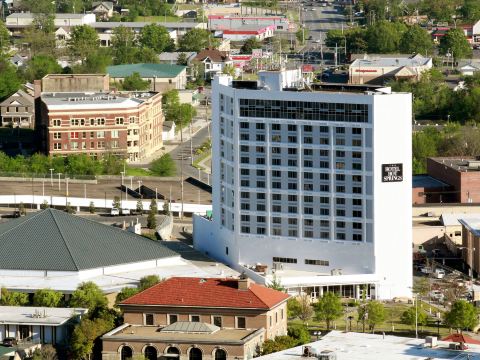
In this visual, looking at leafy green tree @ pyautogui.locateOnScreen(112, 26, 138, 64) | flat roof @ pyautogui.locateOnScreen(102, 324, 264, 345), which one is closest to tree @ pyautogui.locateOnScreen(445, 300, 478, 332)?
flat roof @ pyautogui.locateOnScreen(102, 324, 264, 345)

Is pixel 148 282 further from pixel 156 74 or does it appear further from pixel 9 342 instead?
pixel 156 74

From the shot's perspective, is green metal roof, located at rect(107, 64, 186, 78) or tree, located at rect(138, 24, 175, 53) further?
tree, located at rect(138, 24, 175, 53)

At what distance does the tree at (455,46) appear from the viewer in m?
187

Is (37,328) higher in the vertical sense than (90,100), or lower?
lower

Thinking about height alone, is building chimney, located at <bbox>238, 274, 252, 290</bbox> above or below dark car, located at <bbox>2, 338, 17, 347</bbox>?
above

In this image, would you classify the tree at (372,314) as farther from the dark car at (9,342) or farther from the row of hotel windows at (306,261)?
the dark car at (9,342)

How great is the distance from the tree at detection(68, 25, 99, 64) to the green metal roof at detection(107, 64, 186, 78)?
350 inches

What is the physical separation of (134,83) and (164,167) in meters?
33.0

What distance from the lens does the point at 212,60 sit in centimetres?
17812

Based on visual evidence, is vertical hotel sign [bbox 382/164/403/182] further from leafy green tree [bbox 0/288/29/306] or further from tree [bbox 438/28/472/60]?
tree [bbox 438/28/472/60]

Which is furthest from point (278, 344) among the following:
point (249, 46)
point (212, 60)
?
point (249, 46)

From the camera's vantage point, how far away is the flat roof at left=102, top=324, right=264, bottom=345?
78062 mm

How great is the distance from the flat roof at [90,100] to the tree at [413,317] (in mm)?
48135

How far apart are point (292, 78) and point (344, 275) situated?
9028mm
